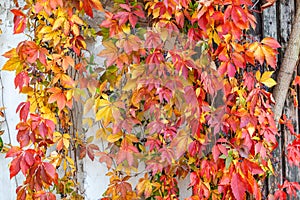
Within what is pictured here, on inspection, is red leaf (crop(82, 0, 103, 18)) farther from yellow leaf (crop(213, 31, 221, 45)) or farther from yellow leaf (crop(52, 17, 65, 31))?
yellow leaf (crop(213, 31, 221, 45))

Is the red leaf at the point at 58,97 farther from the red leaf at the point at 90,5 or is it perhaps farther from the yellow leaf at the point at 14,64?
the red leaf at the point at 90,5

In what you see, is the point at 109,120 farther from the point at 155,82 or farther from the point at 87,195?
the point at 87,195

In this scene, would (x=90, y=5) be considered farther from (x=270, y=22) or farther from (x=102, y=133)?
(x=270, y=22)

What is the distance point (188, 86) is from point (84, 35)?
388 millimetres

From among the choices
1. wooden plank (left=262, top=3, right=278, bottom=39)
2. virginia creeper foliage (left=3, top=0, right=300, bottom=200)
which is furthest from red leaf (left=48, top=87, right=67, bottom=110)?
wooden plank (left=262, top=3, right=278, bottom=39)

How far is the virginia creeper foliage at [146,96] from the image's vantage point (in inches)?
52.9

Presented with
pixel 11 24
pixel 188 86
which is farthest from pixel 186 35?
pixel 11 24

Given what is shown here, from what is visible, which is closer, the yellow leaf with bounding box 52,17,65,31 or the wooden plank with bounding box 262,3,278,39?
the yellow leaf with bounding box 52,17,65,31

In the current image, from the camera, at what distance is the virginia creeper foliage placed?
1343 mm

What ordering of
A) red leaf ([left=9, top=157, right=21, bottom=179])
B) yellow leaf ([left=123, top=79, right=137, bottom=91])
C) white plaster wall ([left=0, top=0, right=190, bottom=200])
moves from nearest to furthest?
red leaf ([left=9, top=157, right=21, bottom=179]) → yellow leaf ([left=123, top=79, right=137, bottom=91]) → white plaster wall ([left=0, top=0, right=190, bottom=200])

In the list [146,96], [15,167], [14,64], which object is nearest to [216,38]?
[146,96]

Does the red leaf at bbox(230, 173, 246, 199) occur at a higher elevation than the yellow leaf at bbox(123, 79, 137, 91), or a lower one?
lower

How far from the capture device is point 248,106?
1.45m

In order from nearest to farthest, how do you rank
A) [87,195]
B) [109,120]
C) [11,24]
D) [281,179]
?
[109,120], [87,195], [11,24], [281,179]
